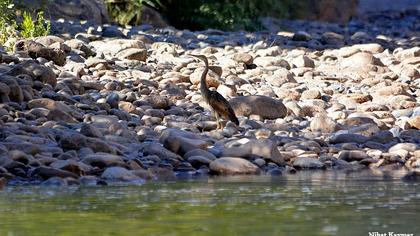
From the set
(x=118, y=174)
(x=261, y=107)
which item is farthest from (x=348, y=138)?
(x=118, y=174)

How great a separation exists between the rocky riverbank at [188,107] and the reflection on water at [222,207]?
75 cm

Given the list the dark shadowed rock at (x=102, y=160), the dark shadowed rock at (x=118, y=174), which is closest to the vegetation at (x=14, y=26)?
the dark shadowed rock at (x=102, y=160)

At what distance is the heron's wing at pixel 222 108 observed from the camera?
11266 millimetres

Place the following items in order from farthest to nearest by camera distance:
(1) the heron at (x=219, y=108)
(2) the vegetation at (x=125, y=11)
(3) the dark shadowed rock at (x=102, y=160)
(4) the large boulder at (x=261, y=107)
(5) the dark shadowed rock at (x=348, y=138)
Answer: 1. (2) the vegetation at (x=125, y=11)
2. (4) the large boulder at (x=261, y=107)
3. (1) the heron at (x=219, y=108)
4. (5) the dark shadowed rock at (x=348, y=138)
5. (3) the dark shadowed rock at (x=102, y=160)

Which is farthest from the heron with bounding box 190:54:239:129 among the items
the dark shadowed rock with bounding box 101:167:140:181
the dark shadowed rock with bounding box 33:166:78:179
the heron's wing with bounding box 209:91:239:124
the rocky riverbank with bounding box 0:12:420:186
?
the dark shadowed rock with bounding box 33:166:78:179

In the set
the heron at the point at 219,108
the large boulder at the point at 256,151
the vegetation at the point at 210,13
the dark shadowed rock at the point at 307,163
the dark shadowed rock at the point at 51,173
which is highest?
the vegetation at the point at 210,13

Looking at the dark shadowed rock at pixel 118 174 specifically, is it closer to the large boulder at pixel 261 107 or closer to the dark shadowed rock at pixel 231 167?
the dark shadowed rock at pixel 231 167

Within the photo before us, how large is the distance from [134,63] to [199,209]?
25.1ft

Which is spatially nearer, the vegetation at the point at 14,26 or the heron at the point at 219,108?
the heron at the point at 219,108

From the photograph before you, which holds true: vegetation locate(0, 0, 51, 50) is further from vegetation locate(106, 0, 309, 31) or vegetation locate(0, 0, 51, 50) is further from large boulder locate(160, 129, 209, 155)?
vegetation locate(106, 0, 309, 31)

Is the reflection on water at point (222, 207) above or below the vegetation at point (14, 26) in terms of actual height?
below

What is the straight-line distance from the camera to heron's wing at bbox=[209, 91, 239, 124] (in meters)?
11.3

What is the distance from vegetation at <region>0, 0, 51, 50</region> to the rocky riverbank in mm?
390

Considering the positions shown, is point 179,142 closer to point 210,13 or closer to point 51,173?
point 51,173
